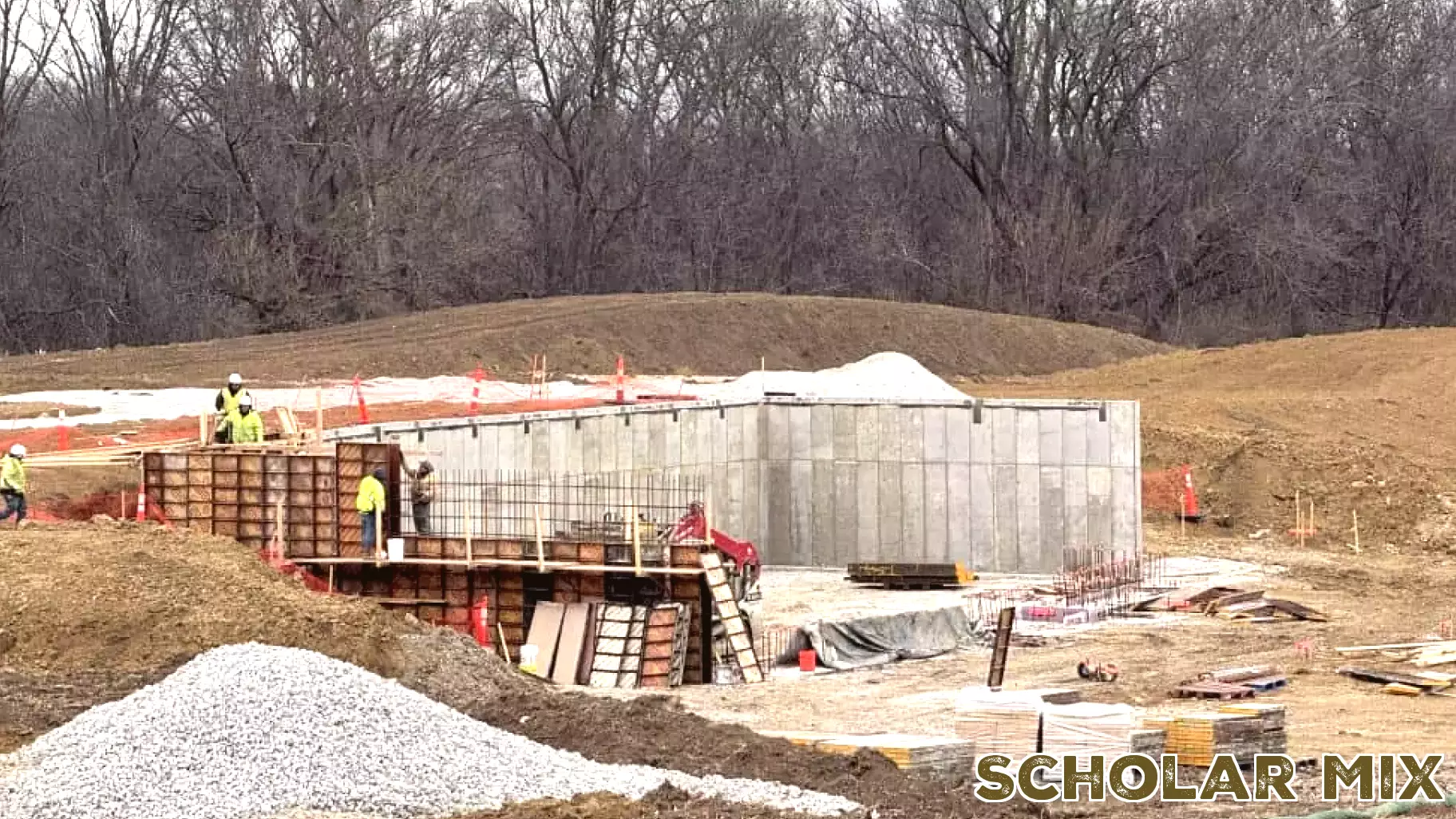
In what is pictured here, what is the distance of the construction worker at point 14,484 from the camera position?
2302cm

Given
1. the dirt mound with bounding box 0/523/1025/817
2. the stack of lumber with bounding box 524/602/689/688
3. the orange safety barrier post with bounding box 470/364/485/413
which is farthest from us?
the orange safety barrier post with bounding box 470/364/485/413

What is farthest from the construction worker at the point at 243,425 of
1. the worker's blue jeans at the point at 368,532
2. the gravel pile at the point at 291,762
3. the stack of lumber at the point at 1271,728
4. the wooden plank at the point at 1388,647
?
the stack of lumber at the point at 1271,728

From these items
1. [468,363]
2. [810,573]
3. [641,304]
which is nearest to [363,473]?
[810,573]

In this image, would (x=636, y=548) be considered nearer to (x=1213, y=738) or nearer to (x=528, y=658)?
(x=528, y=658)

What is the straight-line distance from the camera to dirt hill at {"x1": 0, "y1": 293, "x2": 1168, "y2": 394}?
38438 mm

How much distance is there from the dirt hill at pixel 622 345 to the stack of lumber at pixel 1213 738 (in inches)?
934

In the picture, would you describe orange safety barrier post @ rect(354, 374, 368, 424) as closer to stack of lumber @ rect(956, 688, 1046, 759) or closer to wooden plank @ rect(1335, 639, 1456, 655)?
wooden plank @ rect(1335, 639, 1456, 655)

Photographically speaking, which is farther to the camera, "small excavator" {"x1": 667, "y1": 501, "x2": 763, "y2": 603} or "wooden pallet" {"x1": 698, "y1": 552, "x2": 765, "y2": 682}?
"small excavator" {"x1": 667, "y1": 501, "x2": 763, "y2": 603}

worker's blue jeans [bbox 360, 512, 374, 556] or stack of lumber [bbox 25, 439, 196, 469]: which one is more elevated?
stack of lumber [bbox 25, 439, 196, 469]

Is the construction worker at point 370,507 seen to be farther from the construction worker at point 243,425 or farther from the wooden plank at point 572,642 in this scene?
the wooden plank at point 572,642

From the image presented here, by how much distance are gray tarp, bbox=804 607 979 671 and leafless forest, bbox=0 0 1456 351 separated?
26.5 meters

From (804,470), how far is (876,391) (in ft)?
7.94

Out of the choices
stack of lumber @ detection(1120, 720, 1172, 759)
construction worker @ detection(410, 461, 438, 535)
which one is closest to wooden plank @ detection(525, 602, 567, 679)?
construction worker @ detection(410, 461, 438, 535)

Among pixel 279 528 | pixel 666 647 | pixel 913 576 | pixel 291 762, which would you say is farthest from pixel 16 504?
pixel 913 576
